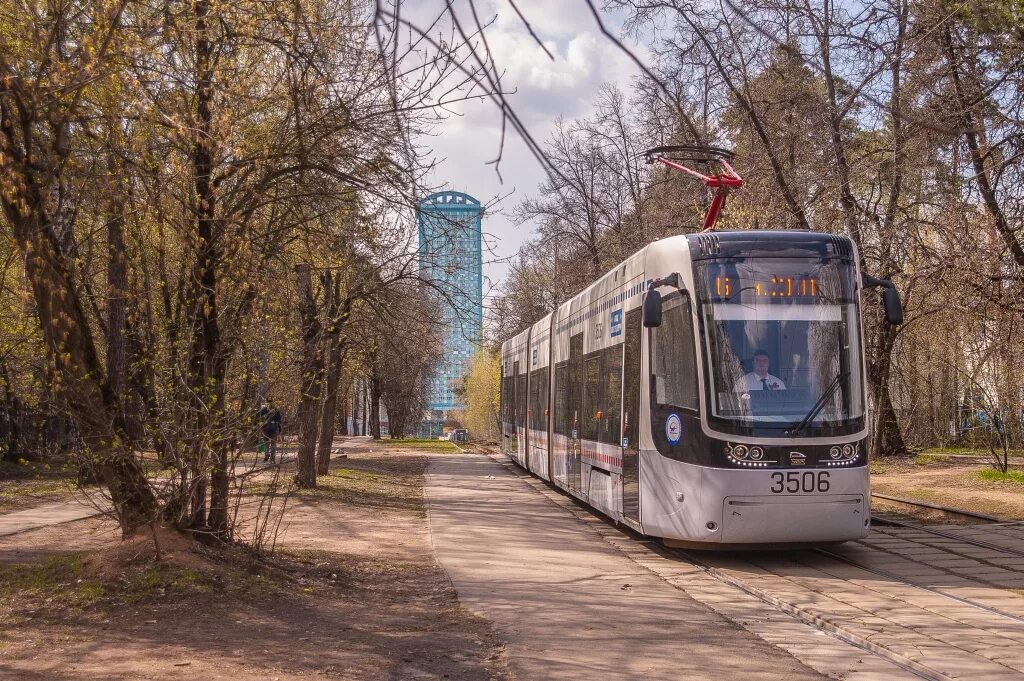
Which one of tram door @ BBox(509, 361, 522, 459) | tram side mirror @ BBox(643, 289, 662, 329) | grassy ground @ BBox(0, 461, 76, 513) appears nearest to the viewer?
tram side mirror @ BBox(643, 289, 662, 329)

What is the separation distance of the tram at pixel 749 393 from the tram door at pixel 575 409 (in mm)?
4228

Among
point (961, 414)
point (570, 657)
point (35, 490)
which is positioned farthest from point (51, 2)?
point (961, 414)

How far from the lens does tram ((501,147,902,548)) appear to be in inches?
470

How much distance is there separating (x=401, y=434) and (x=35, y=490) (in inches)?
2252

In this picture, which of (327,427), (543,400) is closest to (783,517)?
(543,400)

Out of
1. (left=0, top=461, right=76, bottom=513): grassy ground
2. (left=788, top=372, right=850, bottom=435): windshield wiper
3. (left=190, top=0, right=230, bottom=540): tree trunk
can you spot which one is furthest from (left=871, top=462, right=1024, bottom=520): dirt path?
(left=0, top=461, right=76, bottom=513): grassy ground

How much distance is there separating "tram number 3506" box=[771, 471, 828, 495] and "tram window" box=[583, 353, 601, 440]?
15.9ft

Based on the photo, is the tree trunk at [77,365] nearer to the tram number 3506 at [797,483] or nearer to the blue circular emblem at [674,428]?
the blue circular emblem at [674,428]

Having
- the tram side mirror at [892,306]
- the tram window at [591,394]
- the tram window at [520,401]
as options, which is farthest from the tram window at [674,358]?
the tram window at [520,401]

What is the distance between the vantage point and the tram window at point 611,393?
15.0 m

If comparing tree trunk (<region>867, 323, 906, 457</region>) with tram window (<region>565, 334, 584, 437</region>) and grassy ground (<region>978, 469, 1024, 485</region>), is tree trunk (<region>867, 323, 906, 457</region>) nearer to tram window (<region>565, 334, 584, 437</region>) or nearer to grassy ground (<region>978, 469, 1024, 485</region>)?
grassy ground (<region>978, 469, 1024, 485</region>)

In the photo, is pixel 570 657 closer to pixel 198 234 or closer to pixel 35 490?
pixel 198 234

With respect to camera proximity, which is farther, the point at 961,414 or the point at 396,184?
the point at 961,414

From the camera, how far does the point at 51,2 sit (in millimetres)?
9250
